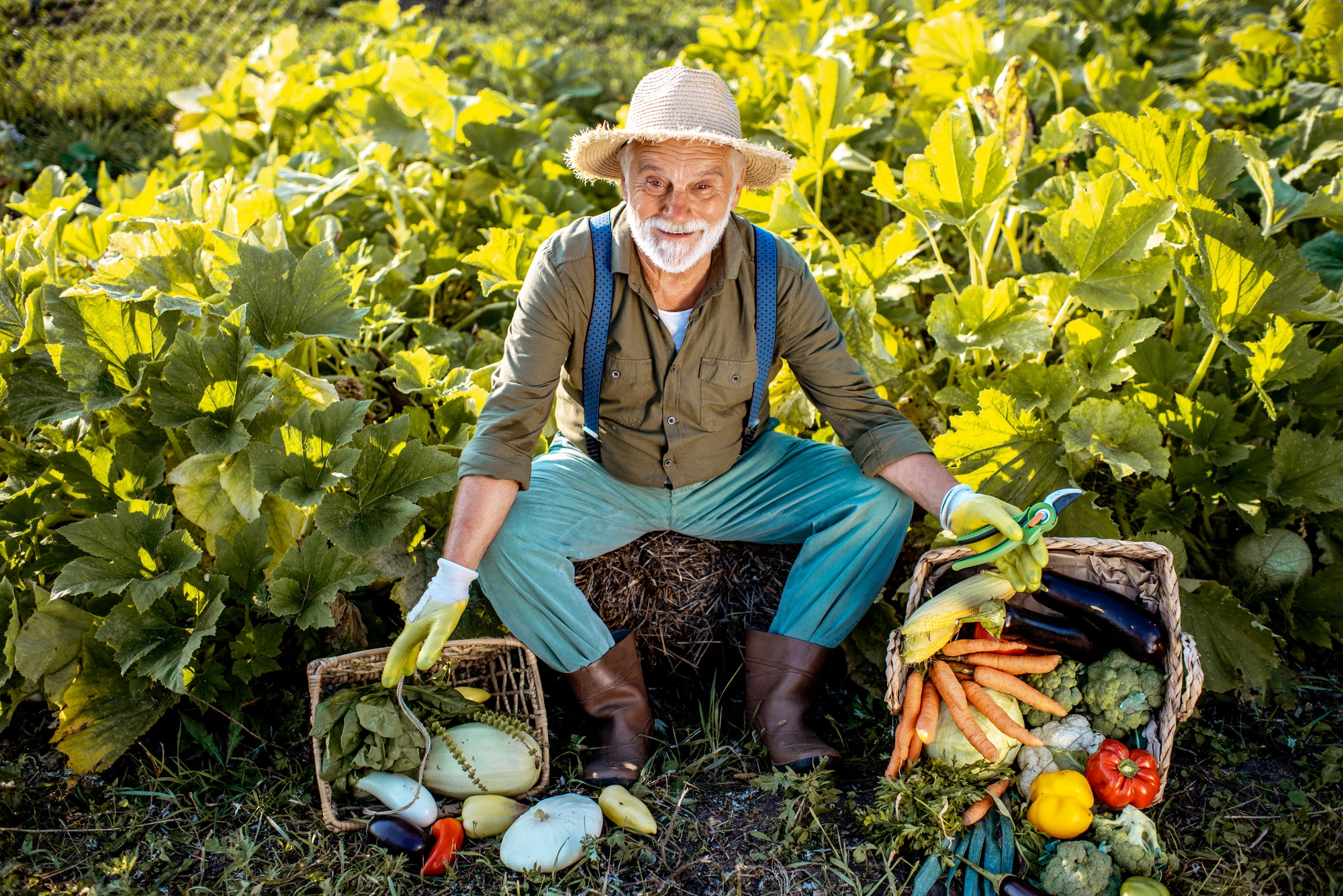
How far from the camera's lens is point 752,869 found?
87.4 inches

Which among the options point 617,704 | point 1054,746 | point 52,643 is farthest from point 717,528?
point 52,643

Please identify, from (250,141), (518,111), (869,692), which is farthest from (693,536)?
(250,141)

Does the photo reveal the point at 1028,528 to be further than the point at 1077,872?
Yes

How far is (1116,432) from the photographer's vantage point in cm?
269

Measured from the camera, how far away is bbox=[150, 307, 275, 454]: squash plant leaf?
97.9 inches

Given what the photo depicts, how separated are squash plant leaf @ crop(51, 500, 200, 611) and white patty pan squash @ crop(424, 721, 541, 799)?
0.71 meters

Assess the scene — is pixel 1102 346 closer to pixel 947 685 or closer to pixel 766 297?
pixel 766 297

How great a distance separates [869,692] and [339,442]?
1.48m

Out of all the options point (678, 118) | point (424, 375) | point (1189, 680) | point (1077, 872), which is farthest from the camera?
point (424, 375)

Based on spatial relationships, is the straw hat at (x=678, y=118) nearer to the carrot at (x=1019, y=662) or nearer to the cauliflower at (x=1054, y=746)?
the carrot at (x=1019, y=662)

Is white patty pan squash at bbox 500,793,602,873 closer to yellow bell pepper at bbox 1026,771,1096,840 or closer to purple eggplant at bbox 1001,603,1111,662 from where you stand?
yellow bell pepper at bbox 1026,771,1096,840

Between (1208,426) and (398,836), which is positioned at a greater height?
(1208,426)

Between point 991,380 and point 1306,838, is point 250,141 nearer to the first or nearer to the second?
point 991,380

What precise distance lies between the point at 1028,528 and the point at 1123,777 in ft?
1.81
